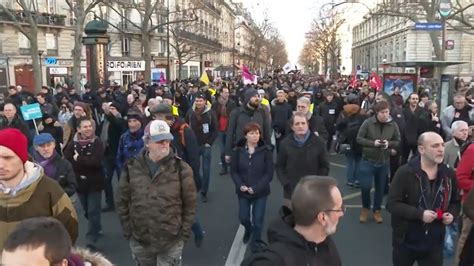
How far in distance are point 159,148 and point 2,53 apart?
130 feet

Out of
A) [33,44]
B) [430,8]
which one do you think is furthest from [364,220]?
[430,8]

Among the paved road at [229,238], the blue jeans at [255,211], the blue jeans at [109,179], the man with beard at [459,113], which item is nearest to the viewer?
the paved road at [229,238]

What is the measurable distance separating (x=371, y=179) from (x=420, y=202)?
3167 millimetres

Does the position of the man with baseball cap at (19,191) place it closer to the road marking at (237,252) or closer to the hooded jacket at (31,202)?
the hooded jacket at (31,202)

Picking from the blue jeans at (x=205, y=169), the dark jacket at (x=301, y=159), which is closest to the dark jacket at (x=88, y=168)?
the dark jacket at (x=301, y=159)

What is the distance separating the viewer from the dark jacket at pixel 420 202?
13.3ft

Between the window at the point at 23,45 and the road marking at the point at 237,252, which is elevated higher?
the window at the point at 23,45

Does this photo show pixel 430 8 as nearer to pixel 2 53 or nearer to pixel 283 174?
pixel 283 174

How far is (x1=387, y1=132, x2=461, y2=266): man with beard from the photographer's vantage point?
13.2 feet

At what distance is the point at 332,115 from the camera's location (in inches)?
490

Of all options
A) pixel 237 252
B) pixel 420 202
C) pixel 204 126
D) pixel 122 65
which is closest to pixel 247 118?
pixel 204 126

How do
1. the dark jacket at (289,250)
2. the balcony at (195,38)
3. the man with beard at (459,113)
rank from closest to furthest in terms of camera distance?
the dark jacket at (289,250)
the man with beard at (459,113)
the balcony at (195,38)

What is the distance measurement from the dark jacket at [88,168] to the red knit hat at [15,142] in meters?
3.10

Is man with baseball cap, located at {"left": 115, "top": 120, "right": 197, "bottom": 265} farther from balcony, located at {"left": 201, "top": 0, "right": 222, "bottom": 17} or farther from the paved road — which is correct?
balcony, located at {"left": 201, "top": 0, "right": 222, "bottom": 17}
